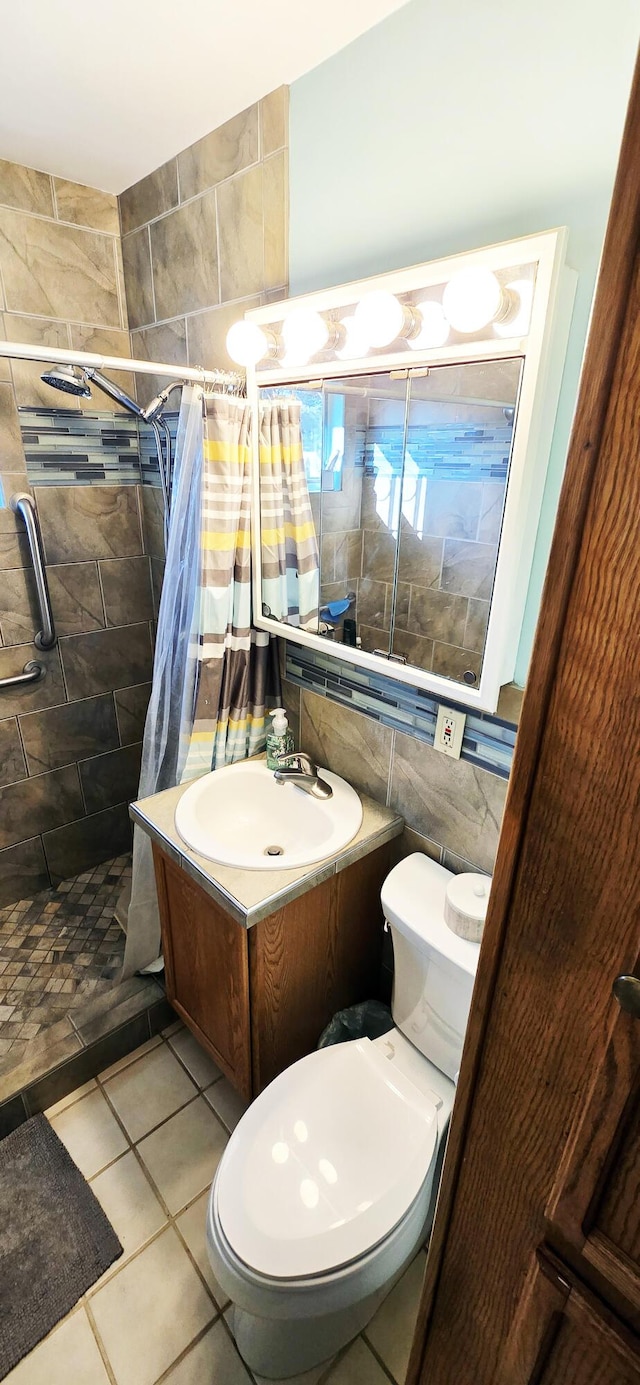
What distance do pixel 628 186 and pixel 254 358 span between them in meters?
1.24

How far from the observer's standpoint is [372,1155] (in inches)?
44.0

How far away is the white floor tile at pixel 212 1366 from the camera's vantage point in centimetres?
117

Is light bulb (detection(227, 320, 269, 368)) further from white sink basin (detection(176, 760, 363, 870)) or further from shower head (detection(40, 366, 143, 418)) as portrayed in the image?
white sink basin (detection(176, 760, 363, 870))

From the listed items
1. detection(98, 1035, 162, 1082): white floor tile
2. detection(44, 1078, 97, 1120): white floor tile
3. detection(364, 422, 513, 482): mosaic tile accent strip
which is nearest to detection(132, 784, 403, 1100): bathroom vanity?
detection(98, 1035, 162, 1082): white floor tile

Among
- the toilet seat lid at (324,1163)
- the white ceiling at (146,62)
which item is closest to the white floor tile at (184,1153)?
the toilet seat lid at (324,1163)

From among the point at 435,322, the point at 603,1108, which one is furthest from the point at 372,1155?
the point at 435,322

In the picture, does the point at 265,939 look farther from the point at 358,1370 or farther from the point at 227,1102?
the point at 358,1370

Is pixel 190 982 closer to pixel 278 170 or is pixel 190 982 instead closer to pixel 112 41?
pixel 278 170

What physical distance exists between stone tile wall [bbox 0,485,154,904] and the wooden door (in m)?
1.97

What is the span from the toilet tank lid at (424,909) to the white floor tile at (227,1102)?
2.62 ft

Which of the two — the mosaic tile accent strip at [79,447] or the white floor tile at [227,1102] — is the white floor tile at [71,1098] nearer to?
the white floor tile at [227,1102]

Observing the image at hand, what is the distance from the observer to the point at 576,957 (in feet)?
1.59

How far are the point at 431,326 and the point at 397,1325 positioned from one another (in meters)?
2.03

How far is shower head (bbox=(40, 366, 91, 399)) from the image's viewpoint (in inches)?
60.4
